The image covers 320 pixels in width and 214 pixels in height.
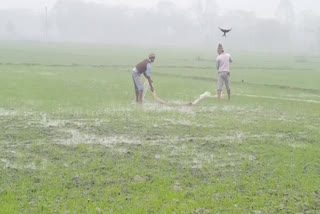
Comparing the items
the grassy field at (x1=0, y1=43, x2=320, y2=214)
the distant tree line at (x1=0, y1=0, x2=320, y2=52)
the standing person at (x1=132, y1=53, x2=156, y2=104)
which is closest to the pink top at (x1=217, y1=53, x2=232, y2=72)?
the grassy field at (x1=0, y1=43, x2=320, y2=214)

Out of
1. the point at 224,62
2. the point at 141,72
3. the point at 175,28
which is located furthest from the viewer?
the point at 175,28

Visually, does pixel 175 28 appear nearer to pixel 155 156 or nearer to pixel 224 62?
pixel 224 62

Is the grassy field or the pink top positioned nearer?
the grassy field

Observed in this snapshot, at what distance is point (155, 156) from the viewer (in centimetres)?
917

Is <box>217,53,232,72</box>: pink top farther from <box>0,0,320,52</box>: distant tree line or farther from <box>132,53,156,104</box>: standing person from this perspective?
<box>0,0,320,52</box>: distant tree line

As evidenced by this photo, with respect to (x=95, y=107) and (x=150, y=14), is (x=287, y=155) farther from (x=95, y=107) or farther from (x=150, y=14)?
(x=150, y=14)

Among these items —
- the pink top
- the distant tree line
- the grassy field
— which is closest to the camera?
the grassy field

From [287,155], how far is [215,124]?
333 cm

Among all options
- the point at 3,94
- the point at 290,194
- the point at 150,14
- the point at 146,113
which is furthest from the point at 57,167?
the point at 150,14

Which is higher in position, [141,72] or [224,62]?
[224,62]

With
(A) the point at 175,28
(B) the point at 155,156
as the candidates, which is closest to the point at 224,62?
(B) the point at 155,156

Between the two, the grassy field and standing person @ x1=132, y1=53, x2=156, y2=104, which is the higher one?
standing person @ x1=132, y1=53, x2=156, y2=104

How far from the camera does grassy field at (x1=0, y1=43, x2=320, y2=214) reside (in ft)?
22.2

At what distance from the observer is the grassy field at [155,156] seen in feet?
22.2
